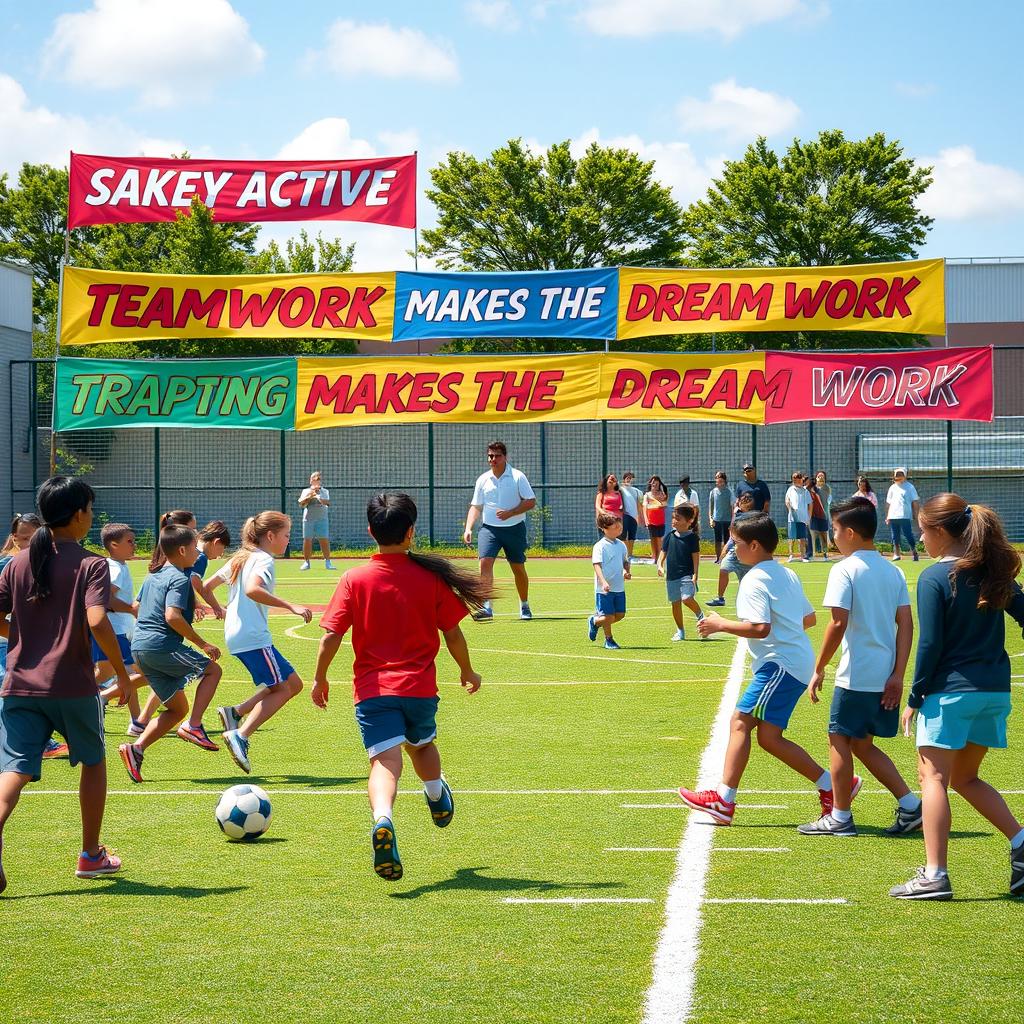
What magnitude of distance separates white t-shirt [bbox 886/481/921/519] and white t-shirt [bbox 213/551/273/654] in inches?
874

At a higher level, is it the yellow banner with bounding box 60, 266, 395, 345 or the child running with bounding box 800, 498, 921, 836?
the yellow banner with bounding box 60, 266, 395, 345

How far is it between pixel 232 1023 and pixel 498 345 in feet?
157

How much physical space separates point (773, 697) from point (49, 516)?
3.62 meters

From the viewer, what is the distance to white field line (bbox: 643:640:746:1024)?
4500 mm

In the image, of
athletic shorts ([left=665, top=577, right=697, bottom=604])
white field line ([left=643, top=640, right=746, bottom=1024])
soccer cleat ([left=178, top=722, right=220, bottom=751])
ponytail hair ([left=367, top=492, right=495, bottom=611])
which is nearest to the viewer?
white field line ([left=643, top=640, right=746, bottom=1024])

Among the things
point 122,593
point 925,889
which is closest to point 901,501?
point 122,593

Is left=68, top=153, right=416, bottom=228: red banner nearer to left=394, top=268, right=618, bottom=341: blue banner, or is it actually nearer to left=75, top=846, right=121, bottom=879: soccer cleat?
left=394, top=268, right=618, bottom=341: blue banner

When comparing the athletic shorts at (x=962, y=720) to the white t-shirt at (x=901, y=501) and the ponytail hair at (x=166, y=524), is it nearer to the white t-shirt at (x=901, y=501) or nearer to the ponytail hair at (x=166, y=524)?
the ponytail hair at (x=166, y=524)

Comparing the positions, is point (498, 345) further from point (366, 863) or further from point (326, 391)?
point (366, 863)

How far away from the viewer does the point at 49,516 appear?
20.1 ft

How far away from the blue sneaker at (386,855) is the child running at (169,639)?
314 centimetres


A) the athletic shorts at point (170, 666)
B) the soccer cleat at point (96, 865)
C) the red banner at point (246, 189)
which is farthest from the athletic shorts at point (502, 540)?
the red banner at point (246, 189)

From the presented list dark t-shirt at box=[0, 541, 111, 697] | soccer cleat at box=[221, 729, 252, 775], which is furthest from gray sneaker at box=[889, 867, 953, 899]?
soccer cleat at box=[221, 729, 252, 775]

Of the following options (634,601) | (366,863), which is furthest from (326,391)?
(366,863)
